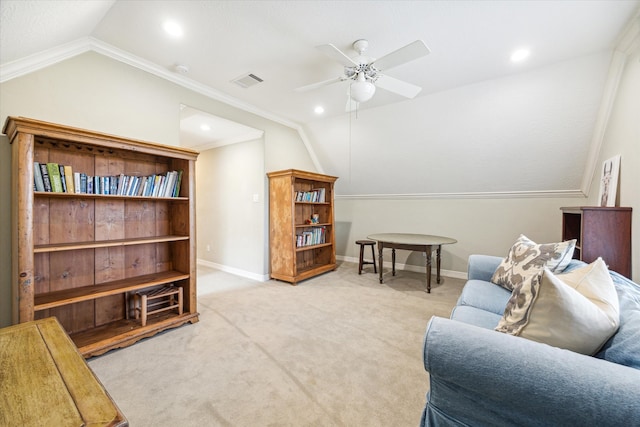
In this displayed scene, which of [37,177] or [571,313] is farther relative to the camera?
[37,177]

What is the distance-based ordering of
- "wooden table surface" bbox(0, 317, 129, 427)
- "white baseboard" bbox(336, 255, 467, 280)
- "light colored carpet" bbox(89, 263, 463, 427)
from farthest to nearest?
"white baseboard" bbox(336, 255, 467, 280)
"light colored carpet" bbox(89, 263, 463, 427)
"wooden table surface" bbox(0, 317, 129, 427)

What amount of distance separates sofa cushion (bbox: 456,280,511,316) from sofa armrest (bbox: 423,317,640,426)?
105 cm

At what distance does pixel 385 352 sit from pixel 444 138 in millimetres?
2936

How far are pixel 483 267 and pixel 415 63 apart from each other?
2.06 metres

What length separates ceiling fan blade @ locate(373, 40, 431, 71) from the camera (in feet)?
5.73

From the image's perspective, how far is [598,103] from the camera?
2715mm

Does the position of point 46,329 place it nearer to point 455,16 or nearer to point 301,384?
point 301,384

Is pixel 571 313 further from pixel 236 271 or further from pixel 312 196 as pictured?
pixel 236 271

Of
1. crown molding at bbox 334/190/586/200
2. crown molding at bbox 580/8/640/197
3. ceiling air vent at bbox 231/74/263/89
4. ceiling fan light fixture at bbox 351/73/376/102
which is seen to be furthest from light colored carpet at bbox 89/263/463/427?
ceiling air vent at bbox 231/74/263/89

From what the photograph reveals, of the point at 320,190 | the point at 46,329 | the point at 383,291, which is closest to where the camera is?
the point at 46,329

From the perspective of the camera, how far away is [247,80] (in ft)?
9.76

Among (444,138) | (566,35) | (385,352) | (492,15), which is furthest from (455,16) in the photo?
(385,352)

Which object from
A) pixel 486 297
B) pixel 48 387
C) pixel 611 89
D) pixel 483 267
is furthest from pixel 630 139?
pixel 48 387

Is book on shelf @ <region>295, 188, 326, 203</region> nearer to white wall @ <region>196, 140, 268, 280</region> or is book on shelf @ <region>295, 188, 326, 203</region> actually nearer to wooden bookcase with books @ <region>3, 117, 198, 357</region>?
white wall @ <region>196, 140, 268, 280</region>
